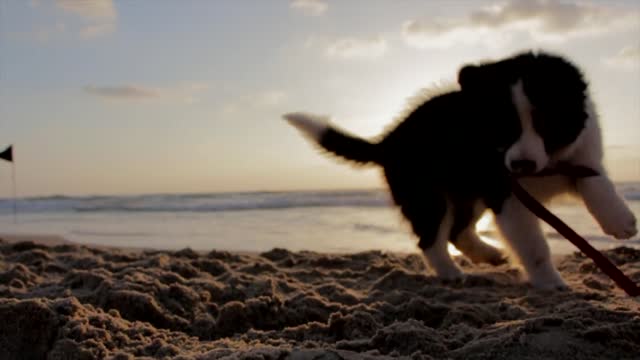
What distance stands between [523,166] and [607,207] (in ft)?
2.02

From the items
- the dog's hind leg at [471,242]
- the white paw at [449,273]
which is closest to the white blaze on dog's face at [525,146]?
the white paw at [449,273]

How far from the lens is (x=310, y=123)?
5391 mm

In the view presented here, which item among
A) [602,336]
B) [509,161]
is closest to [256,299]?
[509,161]

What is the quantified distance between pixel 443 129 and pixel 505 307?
1.74 metres

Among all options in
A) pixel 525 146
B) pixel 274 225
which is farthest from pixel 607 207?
pixel 274 225

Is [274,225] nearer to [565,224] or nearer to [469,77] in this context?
[469,77]

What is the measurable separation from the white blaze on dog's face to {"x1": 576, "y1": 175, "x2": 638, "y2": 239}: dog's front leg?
441 mm

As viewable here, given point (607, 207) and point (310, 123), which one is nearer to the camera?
point (607, 207)

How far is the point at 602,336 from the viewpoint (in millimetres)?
2217

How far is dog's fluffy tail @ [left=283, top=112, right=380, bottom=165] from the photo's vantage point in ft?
17.4

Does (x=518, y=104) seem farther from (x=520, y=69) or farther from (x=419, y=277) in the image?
(x=419, y=277)

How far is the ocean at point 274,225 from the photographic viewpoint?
746cm

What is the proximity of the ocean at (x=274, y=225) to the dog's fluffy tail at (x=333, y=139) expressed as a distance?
355 mm

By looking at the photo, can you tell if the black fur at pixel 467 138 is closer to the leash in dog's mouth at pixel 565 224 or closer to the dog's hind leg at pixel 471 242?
the dog's hind leg at pixel 471 242
